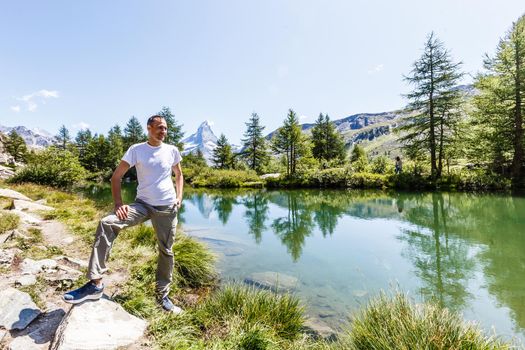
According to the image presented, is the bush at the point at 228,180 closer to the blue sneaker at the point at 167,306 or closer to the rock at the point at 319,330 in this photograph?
the rock at the point at 319,330

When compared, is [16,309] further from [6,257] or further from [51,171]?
[51,171]

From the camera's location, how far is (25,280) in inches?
134

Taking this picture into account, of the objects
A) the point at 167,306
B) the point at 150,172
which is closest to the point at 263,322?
the point at 167,306

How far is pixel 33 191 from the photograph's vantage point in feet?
46.5

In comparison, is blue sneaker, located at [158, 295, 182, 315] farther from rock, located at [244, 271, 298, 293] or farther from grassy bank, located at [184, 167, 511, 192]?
grassy bank, located at [184, 167, 511, 192]

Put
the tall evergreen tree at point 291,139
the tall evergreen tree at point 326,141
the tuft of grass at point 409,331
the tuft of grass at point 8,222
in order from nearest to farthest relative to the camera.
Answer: the tuft of grass at point 409,331 < the tuft of grass at point 8,222 < the tall evergreen tree at point 291,139 < the tall evergreen tree at point 326,141

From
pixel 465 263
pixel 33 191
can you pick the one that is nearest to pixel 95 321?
pixel 465 263

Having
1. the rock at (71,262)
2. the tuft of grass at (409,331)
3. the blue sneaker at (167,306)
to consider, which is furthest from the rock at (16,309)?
the tuft of grass at (409,331)

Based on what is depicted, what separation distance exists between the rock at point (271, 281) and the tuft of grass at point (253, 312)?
1862 mm

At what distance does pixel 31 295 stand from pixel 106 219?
61.9 inches

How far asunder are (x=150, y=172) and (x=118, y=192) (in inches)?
15.2

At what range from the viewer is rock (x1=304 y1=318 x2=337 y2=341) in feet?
12.5

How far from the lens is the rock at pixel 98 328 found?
2.22 meters

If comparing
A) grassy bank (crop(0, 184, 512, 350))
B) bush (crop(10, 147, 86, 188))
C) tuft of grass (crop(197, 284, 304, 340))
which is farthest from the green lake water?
bush (crop(10, 147, 86, 188))
